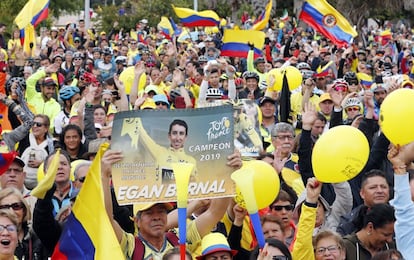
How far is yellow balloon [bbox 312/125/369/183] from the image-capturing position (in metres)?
7.19

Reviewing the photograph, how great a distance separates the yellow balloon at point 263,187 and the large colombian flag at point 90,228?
3.86 ft

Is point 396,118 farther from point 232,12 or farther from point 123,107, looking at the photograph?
point 232,12

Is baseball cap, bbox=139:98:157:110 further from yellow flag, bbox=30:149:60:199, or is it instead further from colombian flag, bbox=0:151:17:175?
yellow flag, bbox=30:149:60:199

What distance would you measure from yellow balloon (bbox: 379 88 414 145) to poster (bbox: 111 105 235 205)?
1.28 meters

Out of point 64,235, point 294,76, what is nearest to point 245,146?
point 64,235

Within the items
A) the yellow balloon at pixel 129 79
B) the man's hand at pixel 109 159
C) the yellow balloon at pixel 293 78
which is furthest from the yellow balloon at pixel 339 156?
the yellow balloon at pixel 129 79

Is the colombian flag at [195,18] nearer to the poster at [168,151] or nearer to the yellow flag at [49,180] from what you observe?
the yellow flag at [49,180]

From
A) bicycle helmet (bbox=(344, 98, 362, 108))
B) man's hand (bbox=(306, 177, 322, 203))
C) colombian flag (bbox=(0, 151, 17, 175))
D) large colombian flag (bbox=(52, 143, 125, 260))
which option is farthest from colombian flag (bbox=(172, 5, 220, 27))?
large colombian flag (bbox=(52, 143, 125, 260))

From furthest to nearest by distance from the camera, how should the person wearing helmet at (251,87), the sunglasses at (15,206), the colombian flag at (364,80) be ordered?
the colombian flag at (364,80)
the person wearing helmet at (251,87)
the sunglasses at (15,206)

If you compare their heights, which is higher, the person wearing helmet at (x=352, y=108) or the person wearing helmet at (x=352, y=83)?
the person wearing helmet at (x=352, y=83)

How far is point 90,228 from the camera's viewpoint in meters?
6.66

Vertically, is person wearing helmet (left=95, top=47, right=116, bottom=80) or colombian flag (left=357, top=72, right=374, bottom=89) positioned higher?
person wearing helmet (left=95, top=47, right=116, bottom=80)

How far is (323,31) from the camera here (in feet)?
58.6

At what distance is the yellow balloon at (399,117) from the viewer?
730 cm
